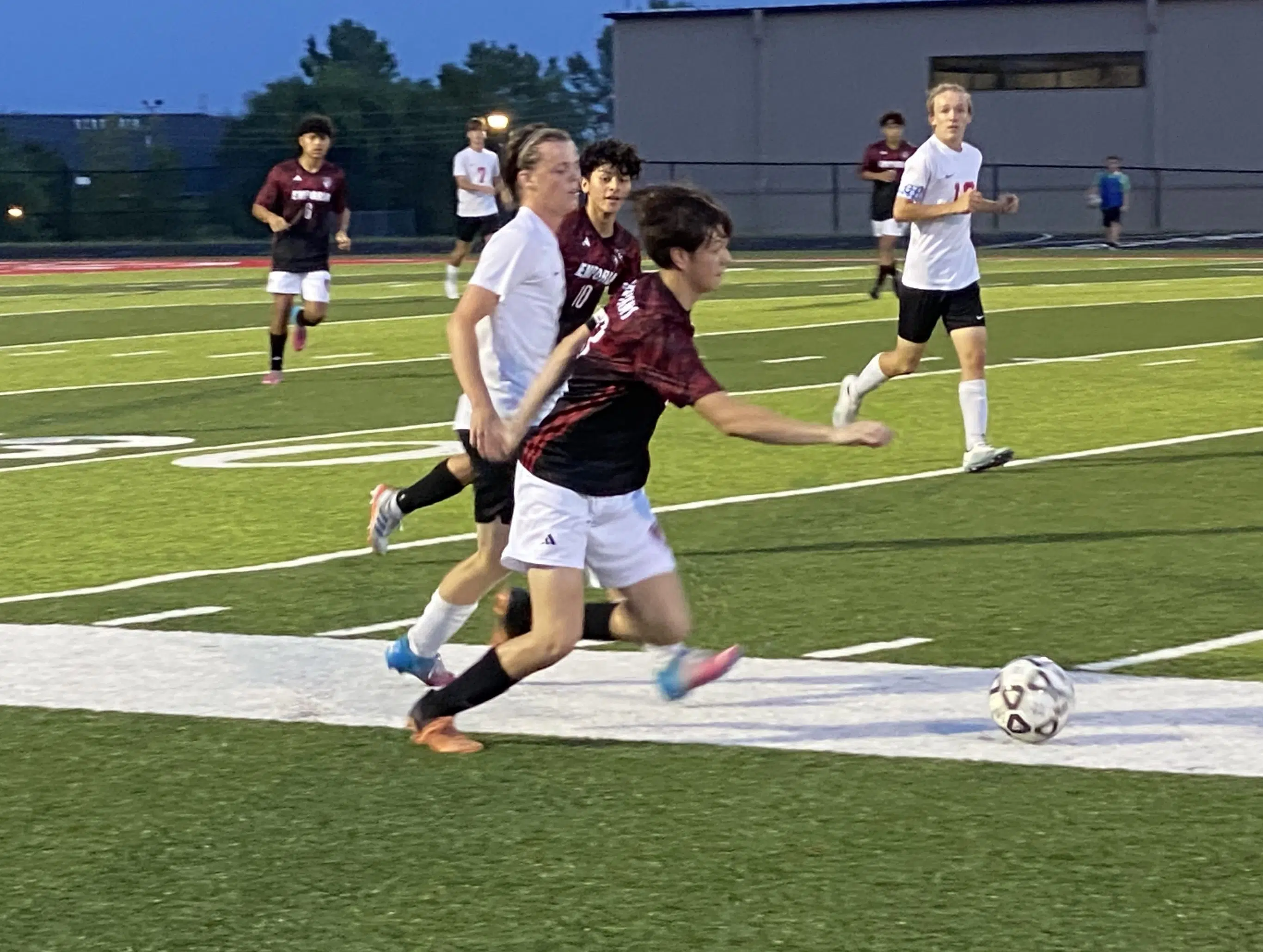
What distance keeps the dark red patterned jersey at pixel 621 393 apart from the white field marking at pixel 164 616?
102 inches

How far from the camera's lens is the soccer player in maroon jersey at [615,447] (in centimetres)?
605

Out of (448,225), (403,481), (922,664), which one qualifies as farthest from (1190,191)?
(922,664)

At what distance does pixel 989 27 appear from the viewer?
5381 cm

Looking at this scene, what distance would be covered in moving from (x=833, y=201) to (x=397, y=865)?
4873 centimetres

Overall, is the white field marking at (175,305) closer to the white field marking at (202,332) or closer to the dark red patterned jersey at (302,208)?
the white field marking at (202,332)

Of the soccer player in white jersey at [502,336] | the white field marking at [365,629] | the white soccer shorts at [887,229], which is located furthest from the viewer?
the white soccer shorts at [887,229]

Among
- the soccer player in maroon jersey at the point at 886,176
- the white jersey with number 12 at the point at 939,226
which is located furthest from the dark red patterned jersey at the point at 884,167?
the white jersey with number 12 at the point at 939,226

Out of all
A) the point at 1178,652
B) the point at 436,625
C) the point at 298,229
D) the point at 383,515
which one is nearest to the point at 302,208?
the point at 298,229

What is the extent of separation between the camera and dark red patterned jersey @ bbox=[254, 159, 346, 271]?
18.2m

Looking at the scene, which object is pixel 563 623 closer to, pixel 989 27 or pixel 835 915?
pixel 835 915

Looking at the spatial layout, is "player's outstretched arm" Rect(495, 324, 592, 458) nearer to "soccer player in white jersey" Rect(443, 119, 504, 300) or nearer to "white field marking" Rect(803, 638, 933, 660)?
"white field marking" Rect(803, 638, 933, 660)


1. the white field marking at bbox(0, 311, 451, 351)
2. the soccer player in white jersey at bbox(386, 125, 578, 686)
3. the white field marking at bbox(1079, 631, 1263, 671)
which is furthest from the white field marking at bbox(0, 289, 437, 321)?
the white field marking at bbox(1079, 631, 1263, 671)

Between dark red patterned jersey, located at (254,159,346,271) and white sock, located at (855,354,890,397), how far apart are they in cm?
617

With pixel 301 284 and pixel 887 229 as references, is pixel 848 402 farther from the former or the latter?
pixel 887 229
